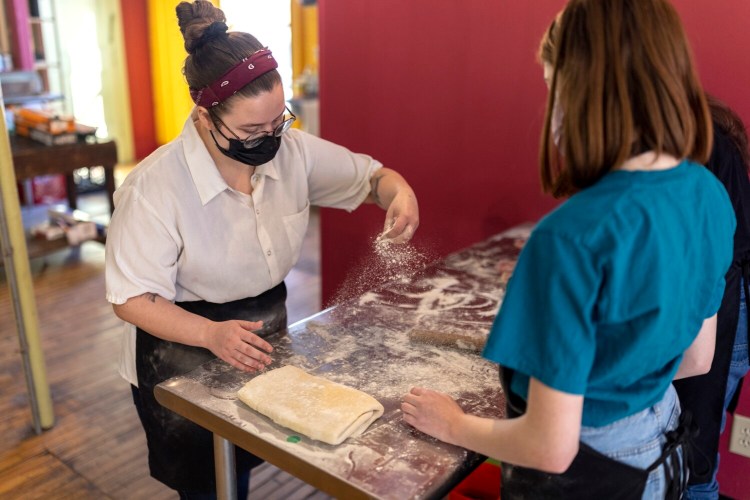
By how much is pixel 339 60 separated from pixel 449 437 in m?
1.98

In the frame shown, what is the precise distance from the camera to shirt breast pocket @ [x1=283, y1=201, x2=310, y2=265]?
174 centimetres

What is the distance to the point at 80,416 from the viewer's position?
2.75m

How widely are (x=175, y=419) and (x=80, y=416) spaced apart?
4.51 feet

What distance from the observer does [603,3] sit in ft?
2.73


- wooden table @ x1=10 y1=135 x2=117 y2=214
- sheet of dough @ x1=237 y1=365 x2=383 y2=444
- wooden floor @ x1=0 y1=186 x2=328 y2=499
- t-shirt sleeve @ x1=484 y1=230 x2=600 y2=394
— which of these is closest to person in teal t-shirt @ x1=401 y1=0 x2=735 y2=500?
t-shirt sleeve @ x1=484 y1=230 x2=600 y2=394

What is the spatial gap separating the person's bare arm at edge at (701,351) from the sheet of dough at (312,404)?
57 centimetres

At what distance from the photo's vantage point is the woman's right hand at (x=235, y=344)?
142cm

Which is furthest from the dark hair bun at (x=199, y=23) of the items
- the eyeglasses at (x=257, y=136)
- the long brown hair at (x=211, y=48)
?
the eyeglasses at (x=257, y=136)

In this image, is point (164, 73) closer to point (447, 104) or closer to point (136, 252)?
point (447, 104)

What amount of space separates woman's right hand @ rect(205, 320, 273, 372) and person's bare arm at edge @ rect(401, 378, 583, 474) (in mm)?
527

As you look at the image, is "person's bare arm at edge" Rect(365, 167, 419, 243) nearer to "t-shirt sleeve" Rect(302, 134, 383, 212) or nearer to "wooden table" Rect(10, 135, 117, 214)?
"t-shirt sleeve" Rect(302, 134, 383, 212)

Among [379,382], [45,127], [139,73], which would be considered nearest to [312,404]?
[379,382]

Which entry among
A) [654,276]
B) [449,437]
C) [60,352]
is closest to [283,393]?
[449,437]

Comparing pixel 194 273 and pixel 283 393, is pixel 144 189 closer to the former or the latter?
pixel 194 273
